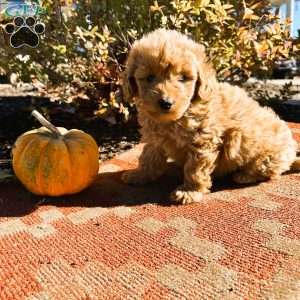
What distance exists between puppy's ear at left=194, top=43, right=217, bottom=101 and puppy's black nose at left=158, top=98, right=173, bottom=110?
A: 0.31 meters

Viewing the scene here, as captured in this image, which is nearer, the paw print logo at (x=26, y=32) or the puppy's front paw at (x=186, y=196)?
the puppy's front paw at (x=186, y=196)

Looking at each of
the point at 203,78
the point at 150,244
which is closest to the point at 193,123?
the point at 203,78

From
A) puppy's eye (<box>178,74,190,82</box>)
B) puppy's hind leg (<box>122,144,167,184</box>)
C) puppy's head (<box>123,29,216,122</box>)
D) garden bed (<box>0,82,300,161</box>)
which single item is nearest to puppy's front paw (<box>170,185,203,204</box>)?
puppy's hind leg (<box>122,144,167,184</box>)

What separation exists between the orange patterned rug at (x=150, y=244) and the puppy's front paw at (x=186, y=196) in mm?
65

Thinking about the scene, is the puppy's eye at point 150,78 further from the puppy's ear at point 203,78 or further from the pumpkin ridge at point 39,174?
the pumpkin ridge at point 39,174

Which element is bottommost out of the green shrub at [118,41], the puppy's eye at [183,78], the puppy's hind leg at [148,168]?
the puppy's hind leg at [148,168]

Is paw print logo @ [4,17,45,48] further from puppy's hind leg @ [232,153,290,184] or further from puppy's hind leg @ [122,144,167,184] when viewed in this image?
puppy's hind leg @ [232,153,290,184]

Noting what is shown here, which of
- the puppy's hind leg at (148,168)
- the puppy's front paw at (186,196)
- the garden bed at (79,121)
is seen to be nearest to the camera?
the puppy's front paw at (186,196)

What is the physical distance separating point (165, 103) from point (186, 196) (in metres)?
0.73

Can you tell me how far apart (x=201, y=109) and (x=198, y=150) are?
293 millimetres

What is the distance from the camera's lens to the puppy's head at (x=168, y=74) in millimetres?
2961

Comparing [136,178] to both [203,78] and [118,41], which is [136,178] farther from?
[118,41]

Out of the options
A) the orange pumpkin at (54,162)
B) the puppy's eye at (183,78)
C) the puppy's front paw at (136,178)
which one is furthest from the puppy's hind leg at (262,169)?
the orange pumpkin at (54,162)

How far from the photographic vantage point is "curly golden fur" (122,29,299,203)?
118 inches
